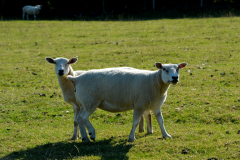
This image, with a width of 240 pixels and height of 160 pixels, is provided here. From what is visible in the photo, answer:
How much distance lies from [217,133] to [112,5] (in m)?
33.9

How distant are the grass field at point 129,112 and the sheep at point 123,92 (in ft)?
2.66

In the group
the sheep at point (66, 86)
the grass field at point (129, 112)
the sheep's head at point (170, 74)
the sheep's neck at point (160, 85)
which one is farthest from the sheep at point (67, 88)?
the sheep's head at point (170, 74)

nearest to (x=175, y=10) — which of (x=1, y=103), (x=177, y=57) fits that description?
(x=177, y=57)

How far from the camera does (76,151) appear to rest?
7.86 metres

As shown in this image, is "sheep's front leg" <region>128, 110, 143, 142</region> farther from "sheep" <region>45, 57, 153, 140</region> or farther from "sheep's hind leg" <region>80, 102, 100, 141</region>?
"sheep's hind leg" <region>80, 102, 100, 141</region>

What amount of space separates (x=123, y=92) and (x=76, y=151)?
1981mm

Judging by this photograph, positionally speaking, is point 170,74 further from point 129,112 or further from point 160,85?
point 129,112

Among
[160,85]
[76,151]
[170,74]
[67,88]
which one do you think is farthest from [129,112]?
[170,74]

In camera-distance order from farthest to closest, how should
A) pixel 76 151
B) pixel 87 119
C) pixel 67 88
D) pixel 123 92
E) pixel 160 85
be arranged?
pixel 67 88 → pixel 87 119 → pixel 123 92 → pixel 160 85 → pixel 76 151

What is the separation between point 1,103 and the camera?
12.4 metres

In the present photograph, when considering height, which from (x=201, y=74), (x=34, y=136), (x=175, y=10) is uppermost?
(x=175, y=10)

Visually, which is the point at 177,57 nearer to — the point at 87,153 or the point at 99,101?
the point at 99,101

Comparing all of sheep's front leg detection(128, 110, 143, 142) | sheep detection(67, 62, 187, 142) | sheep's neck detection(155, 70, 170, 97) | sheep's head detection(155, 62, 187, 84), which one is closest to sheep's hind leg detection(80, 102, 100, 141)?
sheep detection(67, 62, 187, 142)

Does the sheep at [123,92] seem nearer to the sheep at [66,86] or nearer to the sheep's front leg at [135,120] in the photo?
the sheep's front leg at [135,120]
